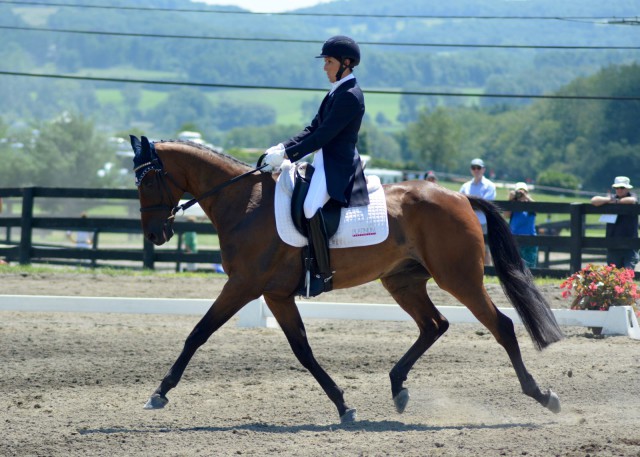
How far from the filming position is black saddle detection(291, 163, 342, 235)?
6316 millimetres

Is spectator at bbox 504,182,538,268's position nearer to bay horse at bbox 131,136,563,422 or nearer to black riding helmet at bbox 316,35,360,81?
bay horse at bbox 131,136,563,422

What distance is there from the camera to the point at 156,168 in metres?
6.41

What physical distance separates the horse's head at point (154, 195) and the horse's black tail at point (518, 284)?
2274 mm

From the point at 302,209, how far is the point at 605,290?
442cm

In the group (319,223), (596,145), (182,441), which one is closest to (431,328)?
(319,223)

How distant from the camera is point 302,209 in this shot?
249 inches

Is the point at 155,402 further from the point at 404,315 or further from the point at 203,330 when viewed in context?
the point at 404,315

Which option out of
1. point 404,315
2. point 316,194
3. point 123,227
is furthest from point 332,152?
point 123,227

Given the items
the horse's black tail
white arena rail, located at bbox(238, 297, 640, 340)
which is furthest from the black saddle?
white arena rail, located at bbox(238, 297, 640, 340)

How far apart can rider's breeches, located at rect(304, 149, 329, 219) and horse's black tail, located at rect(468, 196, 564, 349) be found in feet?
4.21

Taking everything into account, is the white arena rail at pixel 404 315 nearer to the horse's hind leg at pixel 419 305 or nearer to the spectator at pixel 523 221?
the horse's hind leg at pixel 419 305

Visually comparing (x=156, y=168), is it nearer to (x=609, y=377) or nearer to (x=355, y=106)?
(x=355, y=106)

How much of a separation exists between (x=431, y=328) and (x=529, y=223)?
7.16 meters

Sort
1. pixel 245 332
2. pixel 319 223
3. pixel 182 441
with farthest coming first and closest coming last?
pixel 245 332 < pixel 319 223 < pixel 182 441
